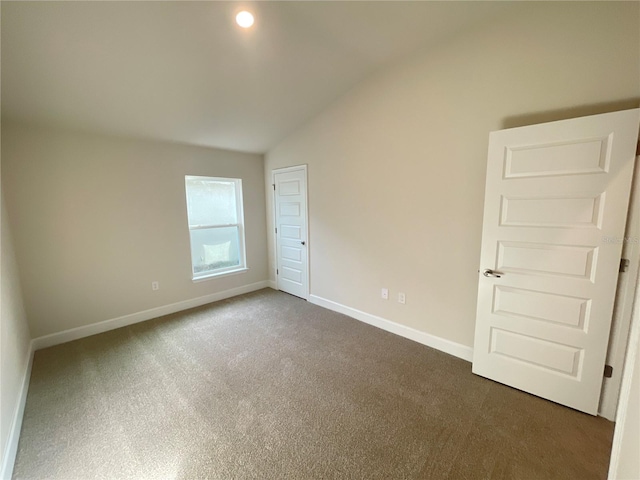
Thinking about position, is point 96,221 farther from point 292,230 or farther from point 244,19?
point 244,19

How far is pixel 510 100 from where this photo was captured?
6.90 ft

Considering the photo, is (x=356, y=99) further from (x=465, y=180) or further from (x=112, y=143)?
(x=112, y=143)

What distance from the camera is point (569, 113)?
6.20ft

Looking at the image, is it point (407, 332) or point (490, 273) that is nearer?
point (490, 273)

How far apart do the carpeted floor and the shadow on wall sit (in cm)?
210

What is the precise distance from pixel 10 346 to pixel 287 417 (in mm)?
2099

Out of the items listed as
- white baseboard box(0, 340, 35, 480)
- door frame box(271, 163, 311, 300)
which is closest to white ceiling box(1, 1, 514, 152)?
door frame box(271, 163, 311, 300)

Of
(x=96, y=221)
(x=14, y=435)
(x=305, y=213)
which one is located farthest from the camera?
(x=305, y=213)

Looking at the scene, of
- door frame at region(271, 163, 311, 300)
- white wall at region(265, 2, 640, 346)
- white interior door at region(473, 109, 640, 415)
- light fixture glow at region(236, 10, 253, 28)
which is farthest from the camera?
door frame at region(271, 163, 311, 300)

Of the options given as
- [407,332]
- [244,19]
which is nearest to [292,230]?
[407,332]

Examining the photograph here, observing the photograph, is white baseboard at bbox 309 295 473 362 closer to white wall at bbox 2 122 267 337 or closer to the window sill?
the window sill

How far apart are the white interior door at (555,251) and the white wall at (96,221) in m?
3.62

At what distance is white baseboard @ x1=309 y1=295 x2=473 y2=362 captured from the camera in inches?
101

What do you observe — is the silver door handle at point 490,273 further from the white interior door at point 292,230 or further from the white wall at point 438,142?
the white interior door at point 292,230
